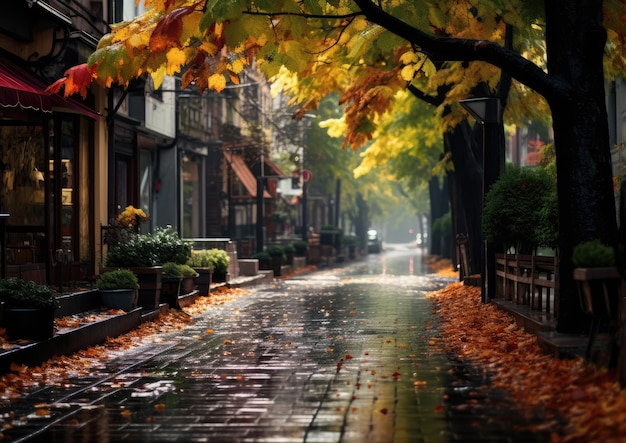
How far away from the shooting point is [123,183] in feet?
94.5

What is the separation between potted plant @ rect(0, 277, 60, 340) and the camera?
13227mm

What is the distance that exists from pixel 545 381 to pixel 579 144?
326cm

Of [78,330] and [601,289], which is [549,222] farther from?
[78,330]

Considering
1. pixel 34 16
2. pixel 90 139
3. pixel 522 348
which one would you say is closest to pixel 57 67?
pixel 34 16

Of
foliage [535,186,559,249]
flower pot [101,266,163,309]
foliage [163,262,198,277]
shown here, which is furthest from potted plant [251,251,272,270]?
foliage [535,186,559,249]

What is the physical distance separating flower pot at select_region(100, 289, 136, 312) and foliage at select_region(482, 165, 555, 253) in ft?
21.0

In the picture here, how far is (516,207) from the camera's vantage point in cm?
1919

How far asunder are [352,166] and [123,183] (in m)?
37.4

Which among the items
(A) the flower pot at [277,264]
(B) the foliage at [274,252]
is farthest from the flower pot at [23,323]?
(A) the flower pot at [277,264]

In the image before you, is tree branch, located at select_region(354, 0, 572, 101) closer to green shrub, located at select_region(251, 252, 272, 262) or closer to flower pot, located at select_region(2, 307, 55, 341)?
flower pot, located at select_region(2, 307, 55, 341)

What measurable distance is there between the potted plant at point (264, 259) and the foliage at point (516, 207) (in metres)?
20.8

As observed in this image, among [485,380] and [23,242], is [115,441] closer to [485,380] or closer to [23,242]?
[485,380]

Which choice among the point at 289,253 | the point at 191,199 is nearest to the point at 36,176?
the point at 191,199

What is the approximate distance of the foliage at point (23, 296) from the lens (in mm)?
13391
